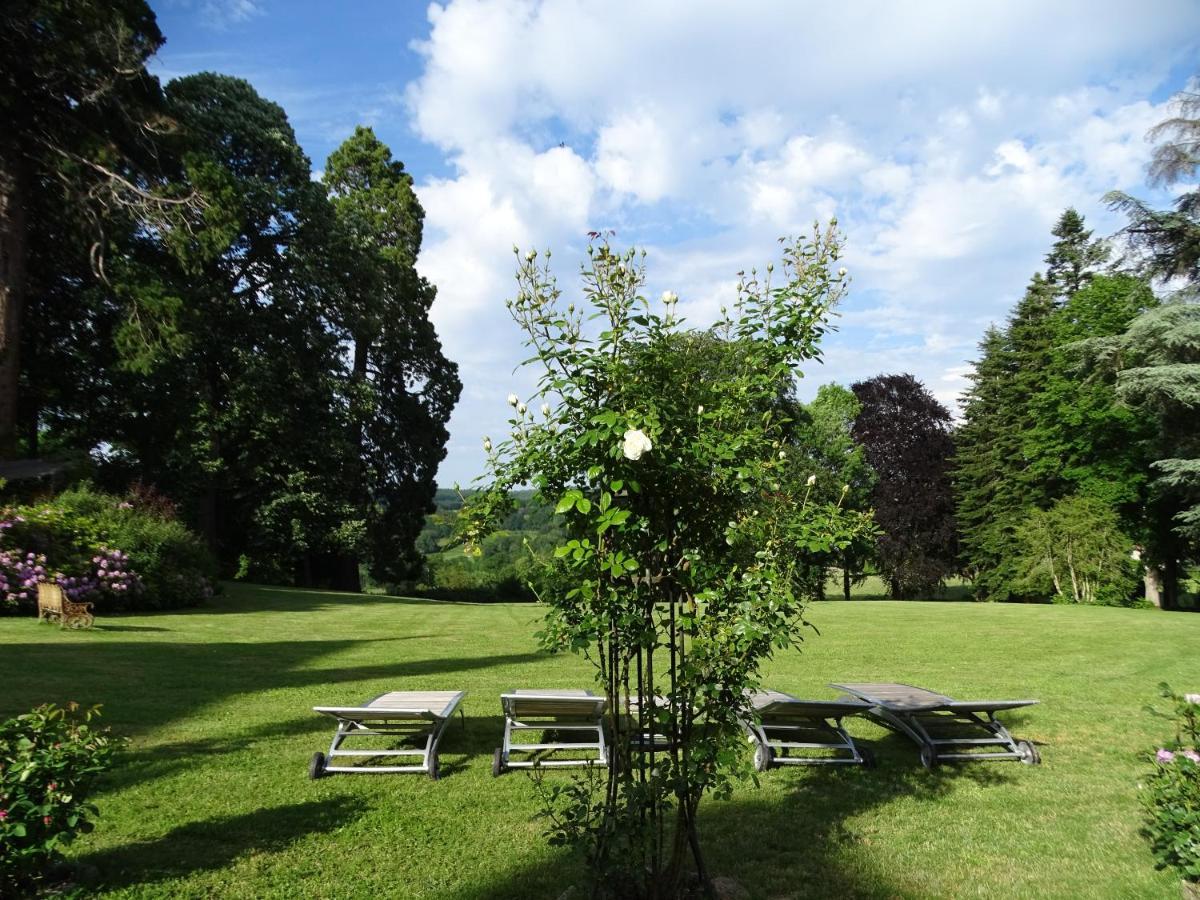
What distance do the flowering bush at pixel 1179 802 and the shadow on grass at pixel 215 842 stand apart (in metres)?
4.30

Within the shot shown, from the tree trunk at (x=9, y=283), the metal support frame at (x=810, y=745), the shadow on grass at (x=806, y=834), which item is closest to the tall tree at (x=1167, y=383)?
the shadow on grass at (x=806, y=834)

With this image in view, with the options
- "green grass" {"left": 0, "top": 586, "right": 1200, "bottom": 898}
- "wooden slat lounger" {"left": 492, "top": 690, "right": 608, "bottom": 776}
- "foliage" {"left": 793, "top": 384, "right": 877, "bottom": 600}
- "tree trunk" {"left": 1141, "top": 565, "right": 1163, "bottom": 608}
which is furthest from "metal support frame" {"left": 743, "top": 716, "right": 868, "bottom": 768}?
"foliage" {"left": 793, "top": 384, "right": 877, "bottom": 600}

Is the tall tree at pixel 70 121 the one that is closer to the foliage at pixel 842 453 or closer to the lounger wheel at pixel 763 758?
the lounger wheel at pixel 763 758

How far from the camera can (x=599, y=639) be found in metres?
A: 3.10

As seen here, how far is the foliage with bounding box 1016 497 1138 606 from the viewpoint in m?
27.1

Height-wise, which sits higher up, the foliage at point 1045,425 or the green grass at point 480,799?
the foliage at point 1045,425

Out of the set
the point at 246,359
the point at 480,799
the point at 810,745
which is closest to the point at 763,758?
the point at 810,745

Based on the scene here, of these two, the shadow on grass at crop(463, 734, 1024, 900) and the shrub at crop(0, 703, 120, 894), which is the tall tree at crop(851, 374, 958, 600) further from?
the shrub at crop(0, 703, 120, 894)

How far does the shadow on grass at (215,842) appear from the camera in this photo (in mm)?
3855

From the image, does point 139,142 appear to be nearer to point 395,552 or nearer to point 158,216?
point 158,216

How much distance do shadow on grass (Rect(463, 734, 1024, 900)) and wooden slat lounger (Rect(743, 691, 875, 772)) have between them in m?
0.08

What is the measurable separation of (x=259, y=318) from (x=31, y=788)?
77.4 feet

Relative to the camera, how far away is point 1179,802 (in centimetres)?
371

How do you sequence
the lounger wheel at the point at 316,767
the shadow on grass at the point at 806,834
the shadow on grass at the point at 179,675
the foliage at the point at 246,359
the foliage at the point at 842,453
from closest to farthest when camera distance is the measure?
the shadow on grass at the point at 806,834, the lounger wheel at the point at 316,767, the shadow on grass at the point at 179,675, the foliage at the point at 246,359, the foliage at the point at 842,453
